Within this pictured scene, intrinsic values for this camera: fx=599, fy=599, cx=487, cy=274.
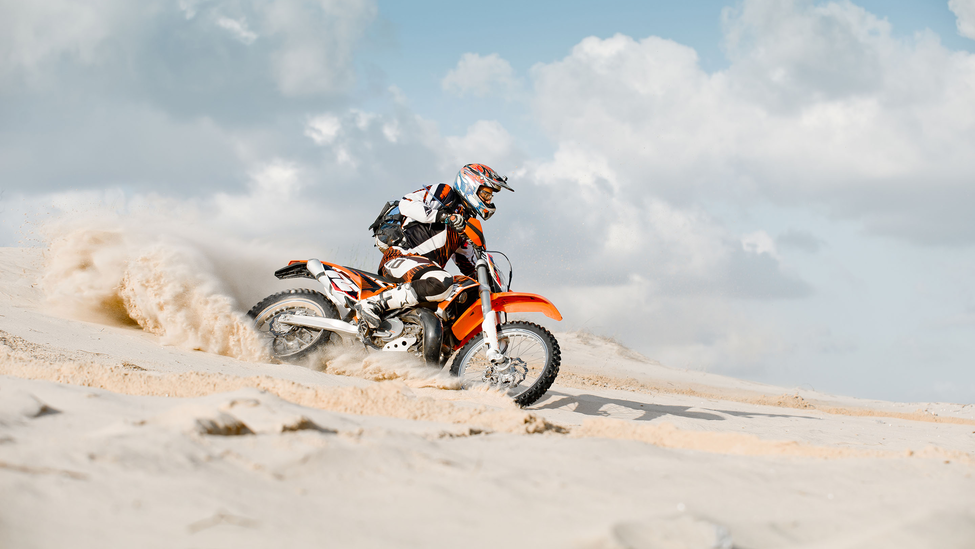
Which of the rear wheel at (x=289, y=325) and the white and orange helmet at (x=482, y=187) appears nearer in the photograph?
the white and orange helmet at (x=482, y=187)

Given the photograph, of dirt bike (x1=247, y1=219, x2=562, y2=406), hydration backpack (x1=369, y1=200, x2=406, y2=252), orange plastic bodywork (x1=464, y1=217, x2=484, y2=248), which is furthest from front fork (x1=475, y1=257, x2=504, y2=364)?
hydration backpack (x1=369, y1=200, x2=406, y2=252)

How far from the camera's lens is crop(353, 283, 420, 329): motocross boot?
519 cm

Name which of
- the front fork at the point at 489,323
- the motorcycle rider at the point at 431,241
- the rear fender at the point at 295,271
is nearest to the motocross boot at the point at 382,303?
the motorcycle rider at the point at 431,241

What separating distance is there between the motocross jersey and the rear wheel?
708mm

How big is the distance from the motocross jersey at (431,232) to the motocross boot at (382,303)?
0.42 m

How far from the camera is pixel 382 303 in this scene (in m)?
5.25

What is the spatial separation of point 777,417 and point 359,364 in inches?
161

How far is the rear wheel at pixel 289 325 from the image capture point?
5.55 meters

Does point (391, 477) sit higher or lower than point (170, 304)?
lower

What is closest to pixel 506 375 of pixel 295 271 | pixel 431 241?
pixel 431 241

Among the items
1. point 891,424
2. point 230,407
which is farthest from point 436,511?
point 891,424

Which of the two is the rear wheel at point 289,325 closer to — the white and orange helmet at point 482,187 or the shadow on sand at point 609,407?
the white and orange helmet at point 482,187

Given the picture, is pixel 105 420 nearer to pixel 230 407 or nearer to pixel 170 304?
pixel 230 407

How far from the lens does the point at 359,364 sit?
5.53 meters
